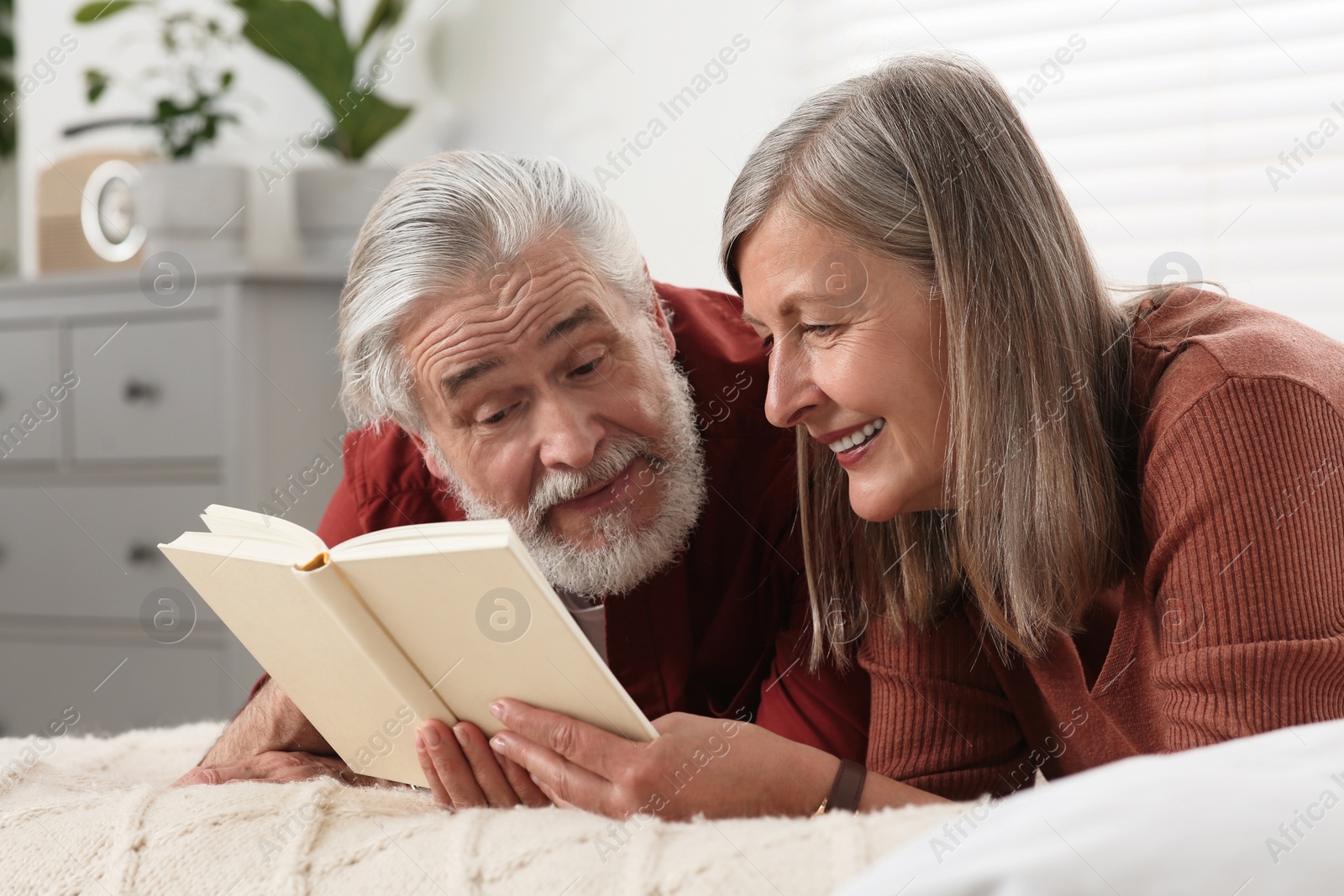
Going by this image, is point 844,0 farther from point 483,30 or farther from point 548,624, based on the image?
point 548,624

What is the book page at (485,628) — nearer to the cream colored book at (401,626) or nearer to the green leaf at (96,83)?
the cream colored book at (401,626)

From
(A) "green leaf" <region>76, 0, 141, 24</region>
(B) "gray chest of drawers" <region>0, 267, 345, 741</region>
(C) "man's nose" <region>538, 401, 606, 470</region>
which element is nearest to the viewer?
(C) "man's nose" <region>538, 401, 606, 470</region>

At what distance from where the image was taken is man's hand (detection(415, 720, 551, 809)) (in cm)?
96

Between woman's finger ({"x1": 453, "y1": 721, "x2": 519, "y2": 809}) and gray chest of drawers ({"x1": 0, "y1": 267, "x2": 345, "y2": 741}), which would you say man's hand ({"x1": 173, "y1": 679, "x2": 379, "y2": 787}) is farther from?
gray chest of drawers ({"x1": 0, "y1": 267, "x2": 345, "y2": 741})

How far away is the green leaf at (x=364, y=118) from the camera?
2566mm

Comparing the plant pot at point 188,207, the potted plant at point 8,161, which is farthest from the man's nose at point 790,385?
the potted plant at point 8,161

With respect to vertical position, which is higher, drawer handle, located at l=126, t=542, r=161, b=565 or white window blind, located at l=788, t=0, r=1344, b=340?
drawer handle, located at l=126, t=542, r=161, b=565

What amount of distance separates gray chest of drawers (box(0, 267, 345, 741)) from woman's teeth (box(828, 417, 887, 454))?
1667 mm

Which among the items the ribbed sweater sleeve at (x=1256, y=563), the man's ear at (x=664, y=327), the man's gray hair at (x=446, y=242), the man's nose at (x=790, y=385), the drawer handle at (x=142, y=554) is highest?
the man's gray hair at (x=446, y=242)

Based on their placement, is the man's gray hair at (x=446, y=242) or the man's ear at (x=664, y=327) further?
the man's ear at (x=664, y=327)

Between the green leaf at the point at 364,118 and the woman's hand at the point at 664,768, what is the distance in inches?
75.7

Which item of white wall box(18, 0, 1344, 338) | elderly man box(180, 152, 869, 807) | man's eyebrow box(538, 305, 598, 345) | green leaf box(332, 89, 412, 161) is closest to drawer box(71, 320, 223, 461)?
green leaf box(332, 89, 412, 161)

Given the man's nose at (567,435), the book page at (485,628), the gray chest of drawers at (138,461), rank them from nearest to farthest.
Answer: the book page at (485,628) < the man's nose at (567,435) < the gray chest of drawers at (138,461)

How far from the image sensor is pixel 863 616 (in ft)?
3.88
